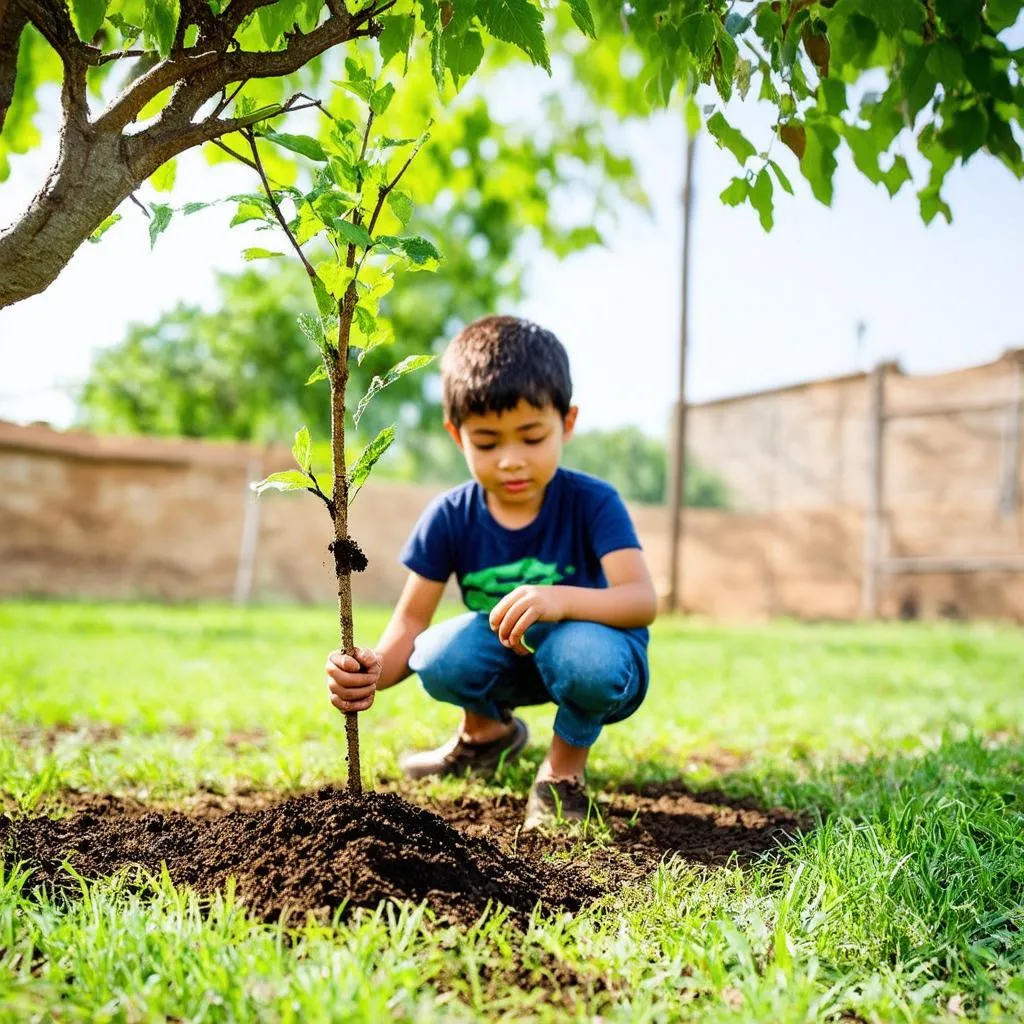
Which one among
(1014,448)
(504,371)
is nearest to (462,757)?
(504,371)

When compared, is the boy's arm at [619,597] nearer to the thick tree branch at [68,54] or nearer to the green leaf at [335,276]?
the green leaf at [335,276]

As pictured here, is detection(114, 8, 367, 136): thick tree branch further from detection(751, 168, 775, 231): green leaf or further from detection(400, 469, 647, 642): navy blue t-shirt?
detection(400, 469, 647, 642): navy blue t-shirt

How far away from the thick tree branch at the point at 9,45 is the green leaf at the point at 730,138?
53.3 inches

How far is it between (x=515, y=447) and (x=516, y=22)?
1.01 meters

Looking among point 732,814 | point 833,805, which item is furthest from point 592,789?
point 833,805

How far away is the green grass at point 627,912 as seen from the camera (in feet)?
4.06

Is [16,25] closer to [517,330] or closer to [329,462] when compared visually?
[329,462]

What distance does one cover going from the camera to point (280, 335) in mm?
21891

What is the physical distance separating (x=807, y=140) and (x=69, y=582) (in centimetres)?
1083

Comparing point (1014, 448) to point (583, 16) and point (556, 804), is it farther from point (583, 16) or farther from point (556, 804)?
point (583, 16)

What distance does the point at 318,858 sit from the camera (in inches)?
60.9

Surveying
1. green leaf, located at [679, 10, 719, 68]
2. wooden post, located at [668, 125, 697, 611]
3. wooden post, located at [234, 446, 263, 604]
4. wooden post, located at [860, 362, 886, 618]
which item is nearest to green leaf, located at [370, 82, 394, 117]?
green leaf, located at [679, 10, 719, 68]

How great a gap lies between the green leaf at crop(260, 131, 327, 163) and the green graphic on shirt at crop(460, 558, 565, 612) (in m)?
1.27

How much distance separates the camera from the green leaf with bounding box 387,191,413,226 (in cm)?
171
